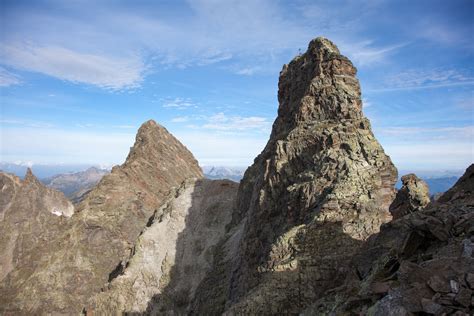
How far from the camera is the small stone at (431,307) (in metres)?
13.5

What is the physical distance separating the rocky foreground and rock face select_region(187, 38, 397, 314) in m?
0.16

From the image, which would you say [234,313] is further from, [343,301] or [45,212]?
[45,212]

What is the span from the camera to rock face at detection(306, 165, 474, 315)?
46.0 feet

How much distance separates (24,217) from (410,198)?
12923 centimetres

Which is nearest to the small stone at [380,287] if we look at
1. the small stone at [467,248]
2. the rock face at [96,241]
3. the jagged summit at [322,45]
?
the small stone at [467,248]

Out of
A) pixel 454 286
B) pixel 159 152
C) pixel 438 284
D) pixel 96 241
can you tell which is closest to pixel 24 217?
pixel 96 241

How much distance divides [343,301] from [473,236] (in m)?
7.41

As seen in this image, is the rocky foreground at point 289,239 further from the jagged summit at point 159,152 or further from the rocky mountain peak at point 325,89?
the jagged summit at point 159,152

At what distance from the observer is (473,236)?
17156 mm

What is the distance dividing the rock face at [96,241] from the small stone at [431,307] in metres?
72.4

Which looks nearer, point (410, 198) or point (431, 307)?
point (431, 307)

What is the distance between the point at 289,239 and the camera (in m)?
37.5

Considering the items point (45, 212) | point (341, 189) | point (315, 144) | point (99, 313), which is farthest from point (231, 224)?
point (45, 212)

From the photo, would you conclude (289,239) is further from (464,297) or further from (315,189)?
(464,297)
